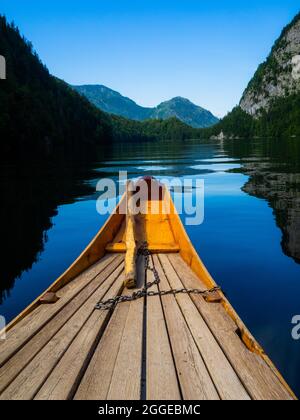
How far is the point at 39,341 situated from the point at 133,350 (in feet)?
4.13

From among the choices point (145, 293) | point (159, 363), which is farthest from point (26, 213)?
point (159, 363)

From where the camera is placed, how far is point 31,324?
4.54 metres

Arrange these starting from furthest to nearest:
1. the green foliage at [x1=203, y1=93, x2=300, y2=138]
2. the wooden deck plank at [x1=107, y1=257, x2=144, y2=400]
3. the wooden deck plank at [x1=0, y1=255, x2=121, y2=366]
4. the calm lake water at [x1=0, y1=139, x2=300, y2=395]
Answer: the green foliage at [x1=203, y1=93, x2=300, y2=138], the calm lake water at [x1=0, y1=139, x2=300, y2=395], the wooden deck plank at [x1=0, y1=255, x2=121, y2=366], the wooden deck plank at [x1=107, y1=257, x2=144, y2=400]

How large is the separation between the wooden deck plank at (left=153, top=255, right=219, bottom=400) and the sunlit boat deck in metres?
0.01

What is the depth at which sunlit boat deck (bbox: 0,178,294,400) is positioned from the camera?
3193 mm

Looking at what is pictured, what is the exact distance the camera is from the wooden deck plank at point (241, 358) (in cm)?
315

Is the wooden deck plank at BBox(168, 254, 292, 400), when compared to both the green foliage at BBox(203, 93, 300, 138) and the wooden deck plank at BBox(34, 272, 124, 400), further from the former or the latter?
the green foliage at BBox(203, 93, 300, 138)

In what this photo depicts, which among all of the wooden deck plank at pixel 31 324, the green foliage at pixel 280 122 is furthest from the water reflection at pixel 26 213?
the green foliage at pixel 280 122
